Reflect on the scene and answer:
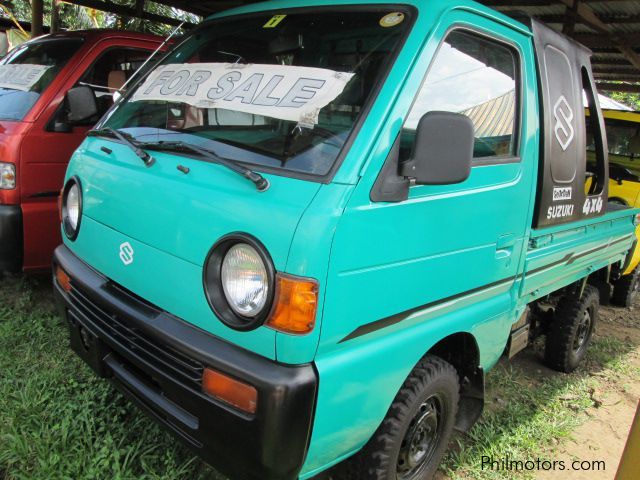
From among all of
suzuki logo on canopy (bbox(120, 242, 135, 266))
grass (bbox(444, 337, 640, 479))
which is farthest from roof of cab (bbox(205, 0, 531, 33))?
grass (bbox(444, 337, 640, 479))

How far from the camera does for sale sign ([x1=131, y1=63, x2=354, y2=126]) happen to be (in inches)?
69.7

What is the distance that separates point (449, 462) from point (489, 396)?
0.86 metres

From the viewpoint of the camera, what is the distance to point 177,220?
5.80ft

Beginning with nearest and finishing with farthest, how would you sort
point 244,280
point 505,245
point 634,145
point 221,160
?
point 244,280 → point 221,160 → point 505,245 → point 634,145

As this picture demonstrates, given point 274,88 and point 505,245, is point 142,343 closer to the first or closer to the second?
point 274,88

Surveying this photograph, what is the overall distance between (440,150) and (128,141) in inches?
50.7

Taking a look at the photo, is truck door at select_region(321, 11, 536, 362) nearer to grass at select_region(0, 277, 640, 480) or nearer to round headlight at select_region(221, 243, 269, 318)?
round headlight at select_region(221, 243, 269, 318)

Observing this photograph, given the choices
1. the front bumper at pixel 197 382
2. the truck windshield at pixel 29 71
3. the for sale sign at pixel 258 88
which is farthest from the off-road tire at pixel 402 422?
the truck windshield at pixel 29 71

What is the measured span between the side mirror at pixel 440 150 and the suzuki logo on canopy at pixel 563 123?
3.74 ft

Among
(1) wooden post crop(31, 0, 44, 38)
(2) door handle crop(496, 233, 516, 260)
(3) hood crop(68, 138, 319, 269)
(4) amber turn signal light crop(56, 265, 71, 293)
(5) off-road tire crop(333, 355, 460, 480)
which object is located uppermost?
(1) wooden post crop(31, 0, 44, 38)

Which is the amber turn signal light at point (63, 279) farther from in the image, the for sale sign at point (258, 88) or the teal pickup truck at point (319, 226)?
the for sale sign at point (258, 88)

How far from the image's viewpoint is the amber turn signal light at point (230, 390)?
1534 mm

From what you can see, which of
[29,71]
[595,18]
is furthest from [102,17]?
[595,18]

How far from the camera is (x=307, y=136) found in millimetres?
1799
